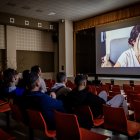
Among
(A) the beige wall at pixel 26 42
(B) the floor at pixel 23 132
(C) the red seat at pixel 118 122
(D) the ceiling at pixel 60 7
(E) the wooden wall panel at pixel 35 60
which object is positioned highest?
(D) the ceiling at pixel 60 7

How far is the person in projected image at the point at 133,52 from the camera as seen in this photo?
30.2 ft

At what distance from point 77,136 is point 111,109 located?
2.91 feet

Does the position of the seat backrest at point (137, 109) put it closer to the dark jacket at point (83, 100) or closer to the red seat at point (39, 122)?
the dark jacket at point (83, 100)

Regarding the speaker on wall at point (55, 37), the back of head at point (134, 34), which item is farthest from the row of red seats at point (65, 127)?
the speaker on wall at point (55, 37)

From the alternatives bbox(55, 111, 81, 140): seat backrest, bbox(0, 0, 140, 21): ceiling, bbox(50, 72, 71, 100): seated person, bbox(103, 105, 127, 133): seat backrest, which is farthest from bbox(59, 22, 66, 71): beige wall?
bbox(55, 111, 81, 140): seat backrest

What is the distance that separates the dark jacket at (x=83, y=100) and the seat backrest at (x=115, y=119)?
0.85 ft

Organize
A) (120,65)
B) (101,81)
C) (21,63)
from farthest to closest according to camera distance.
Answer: (21,63), (101,81), (120,65)

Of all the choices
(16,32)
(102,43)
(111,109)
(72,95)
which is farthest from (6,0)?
(111,109)

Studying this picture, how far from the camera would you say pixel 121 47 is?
9.86 m

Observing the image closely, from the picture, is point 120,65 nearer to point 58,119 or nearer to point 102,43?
point 102,43

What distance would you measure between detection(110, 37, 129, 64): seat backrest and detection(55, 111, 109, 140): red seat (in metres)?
7.80

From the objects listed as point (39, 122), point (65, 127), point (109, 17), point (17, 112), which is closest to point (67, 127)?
point (65, 127)

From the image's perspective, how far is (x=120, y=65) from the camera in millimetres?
9961

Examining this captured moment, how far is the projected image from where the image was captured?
932 cm
